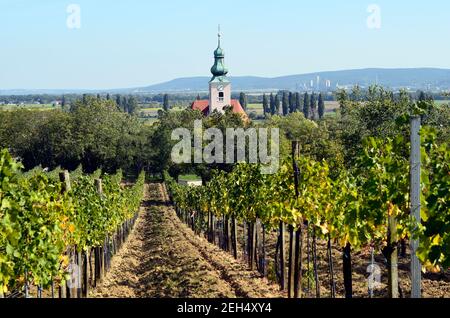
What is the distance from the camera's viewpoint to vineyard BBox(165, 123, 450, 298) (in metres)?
10.7

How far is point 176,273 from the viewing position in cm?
2472

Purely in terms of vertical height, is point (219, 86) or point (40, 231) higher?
point (219, 86)

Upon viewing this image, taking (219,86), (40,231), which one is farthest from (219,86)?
(40,231)

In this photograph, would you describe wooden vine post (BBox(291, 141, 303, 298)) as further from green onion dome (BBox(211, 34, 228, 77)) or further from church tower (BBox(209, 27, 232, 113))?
green onion dome (BBox(211, 34, 228, 77))

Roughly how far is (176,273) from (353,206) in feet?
36.7

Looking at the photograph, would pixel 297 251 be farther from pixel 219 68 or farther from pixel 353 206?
pixel 219 68

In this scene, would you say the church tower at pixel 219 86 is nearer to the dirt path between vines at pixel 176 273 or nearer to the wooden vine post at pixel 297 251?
the dirt path between vines at pixel 176 273

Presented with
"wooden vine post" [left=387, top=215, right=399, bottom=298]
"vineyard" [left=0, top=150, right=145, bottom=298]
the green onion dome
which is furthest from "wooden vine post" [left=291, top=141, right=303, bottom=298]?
the green onion dome

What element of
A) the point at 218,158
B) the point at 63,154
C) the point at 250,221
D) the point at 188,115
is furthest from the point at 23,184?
the point at 63,154

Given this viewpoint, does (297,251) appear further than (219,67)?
No

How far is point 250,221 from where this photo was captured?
2786 centimetres

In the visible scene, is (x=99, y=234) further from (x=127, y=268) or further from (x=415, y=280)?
(x=415, y=280)

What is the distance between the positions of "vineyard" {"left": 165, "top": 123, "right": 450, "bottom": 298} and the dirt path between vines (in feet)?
3.23

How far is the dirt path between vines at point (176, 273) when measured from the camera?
21016 millimetres
